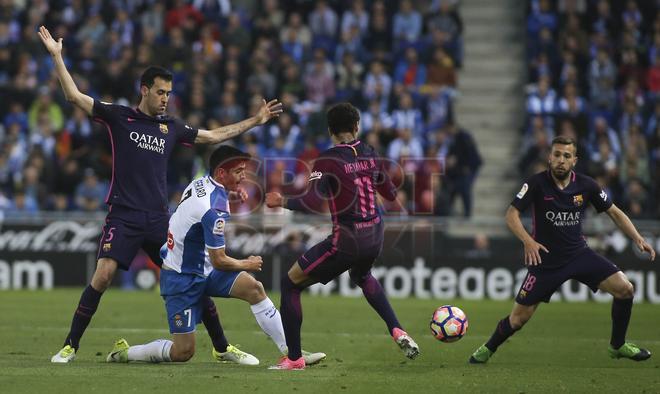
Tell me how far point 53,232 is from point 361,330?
8.31m

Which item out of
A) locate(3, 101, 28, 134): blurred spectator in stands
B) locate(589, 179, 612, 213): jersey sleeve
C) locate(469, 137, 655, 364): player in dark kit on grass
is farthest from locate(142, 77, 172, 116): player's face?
locate(3, 101, 28, 134): blurred spectator in stands

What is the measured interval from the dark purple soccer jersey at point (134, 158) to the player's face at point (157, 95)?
0.39ft

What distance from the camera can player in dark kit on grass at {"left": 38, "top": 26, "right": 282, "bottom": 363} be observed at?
1064 cm

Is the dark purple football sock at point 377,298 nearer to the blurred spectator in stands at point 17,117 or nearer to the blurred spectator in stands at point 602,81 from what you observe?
the blurred spectator in stands at point 602,81

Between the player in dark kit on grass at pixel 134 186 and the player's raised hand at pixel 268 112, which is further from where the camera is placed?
the player's raised hand at pixel 268 112

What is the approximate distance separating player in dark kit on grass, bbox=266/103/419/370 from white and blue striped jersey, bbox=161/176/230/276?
0.58m

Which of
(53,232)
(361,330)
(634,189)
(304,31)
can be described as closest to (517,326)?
(361,330)

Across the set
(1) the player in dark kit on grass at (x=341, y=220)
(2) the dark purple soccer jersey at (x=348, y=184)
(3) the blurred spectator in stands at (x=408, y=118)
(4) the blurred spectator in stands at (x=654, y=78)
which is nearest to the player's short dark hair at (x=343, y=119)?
(1) the player in dark kit on grass at (x=341, y=220)

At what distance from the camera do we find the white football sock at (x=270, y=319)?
10305 mm

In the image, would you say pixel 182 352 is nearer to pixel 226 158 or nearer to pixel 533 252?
pixel 226 158

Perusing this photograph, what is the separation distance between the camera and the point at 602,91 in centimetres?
2283

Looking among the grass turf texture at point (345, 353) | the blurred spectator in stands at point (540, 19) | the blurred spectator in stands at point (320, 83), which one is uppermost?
the blurred spectator in stands at point (540, 19)

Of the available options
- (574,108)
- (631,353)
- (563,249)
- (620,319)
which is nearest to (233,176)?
(563,249)

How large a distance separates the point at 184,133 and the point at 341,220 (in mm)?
1937
